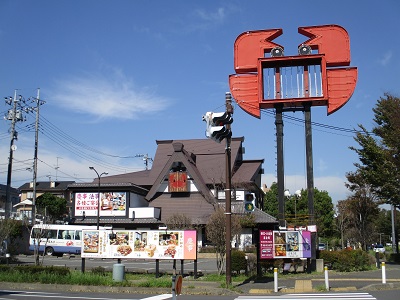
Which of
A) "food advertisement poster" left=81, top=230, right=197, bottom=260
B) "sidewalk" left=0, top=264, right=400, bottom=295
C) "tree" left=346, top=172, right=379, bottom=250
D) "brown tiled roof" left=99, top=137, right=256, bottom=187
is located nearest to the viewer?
"sidewalk" left=0, top=264, right=400, bottom=295

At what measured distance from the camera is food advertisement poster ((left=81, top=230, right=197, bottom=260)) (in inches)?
824

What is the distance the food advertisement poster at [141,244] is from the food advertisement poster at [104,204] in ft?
89.0

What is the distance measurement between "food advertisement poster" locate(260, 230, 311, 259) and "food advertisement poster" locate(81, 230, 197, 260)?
335cm

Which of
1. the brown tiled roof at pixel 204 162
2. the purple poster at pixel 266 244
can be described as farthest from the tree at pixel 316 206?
the purple poster at pixel 266 244

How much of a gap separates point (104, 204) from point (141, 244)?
28836 millimetres

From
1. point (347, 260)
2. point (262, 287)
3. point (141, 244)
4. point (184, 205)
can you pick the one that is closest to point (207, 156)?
point (184, 205)

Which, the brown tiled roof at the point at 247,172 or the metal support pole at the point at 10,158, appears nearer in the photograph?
the metal support pole at the point at 10,158

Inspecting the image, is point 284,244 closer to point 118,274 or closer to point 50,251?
point 118,274

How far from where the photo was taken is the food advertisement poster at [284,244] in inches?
854

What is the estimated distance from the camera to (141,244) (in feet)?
70.3

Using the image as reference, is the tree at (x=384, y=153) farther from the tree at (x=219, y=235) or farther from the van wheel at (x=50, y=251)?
the van wheel at (x=50, y=251)

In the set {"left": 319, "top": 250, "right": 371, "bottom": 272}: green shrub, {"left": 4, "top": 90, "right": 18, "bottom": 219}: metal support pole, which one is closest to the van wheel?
{"left": 4, "top": 90, "right": 18, "bottom": 219}: metal support pole

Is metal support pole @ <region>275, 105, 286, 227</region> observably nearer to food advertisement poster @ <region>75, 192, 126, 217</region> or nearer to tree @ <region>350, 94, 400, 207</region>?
tree @ <region>350, 94, 400, 207</region>

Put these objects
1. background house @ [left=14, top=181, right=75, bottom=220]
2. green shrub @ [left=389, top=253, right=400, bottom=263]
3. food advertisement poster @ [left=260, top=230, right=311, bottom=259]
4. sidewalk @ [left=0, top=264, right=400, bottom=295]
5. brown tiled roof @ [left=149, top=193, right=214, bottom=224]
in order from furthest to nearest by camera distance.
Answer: background house @ [left=14, top=181, right=75, bottom=220]
brown tiled roof @ [left=149, top=193, right=214, bottom=224]
green shrub @ [left=389, top=253, right=400, bottom=263]
food advertisement poster @ [left=260, top=230, right=311, bottom=259]
sidewalk @ [left=0, top=264, right=400, bottom=295]
